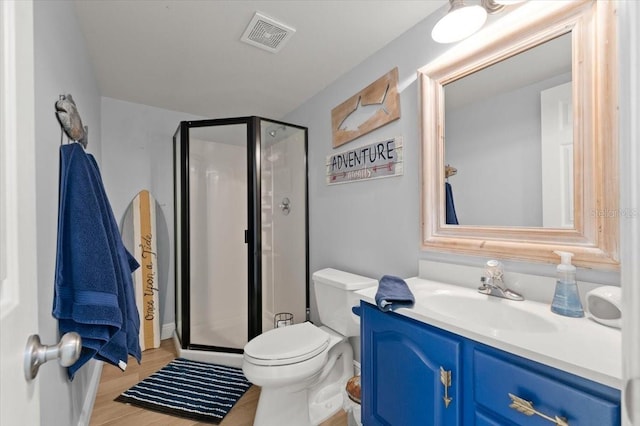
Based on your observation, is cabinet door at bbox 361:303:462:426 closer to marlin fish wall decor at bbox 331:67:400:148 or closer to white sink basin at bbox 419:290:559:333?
white sink basin at bbox 419:290:559:333

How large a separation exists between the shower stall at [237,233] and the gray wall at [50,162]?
997 millimetres

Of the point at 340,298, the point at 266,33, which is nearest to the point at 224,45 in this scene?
the point at 266,33

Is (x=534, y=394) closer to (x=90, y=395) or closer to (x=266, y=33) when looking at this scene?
(x=266, y=33)

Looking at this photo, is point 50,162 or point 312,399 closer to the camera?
point 50,162

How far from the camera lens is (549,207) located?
1079 mm

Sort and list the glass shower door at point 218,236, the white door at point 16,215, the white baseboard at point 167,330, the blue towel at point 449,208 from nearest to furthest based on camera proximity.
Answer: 1. the white door at point 16,215
2. the blue towel at point 449,208
3. the glass shower door at point 218,236
4. the white baseboard at point 167,330

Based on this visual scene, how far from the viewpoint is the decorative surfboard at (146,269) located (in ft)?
8.13

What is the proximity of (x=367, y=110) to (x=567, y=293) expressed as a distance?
1.42m

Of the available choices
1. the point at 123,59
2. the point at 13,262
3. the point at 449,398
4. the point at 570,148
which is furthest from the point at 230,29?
the point at 449,398

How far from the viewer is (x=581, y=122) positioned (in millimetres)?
982

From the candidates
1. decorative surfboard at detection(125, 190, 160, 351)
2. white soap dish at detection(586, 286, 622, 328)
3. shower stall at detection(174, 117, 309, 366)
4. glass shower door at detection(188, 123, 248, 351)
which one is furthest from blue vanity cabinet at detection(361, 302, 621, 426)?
decorative surfboard at detection(125, 190, 160, 351)

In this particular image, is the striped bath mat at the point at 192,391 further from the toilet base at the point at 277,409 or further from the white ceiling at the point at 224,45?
the white ceiling at the point at 224,45

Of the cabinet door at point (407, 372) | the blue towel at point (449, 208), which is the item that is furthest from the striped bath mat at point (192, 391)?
the blue towel at point (449, 208)

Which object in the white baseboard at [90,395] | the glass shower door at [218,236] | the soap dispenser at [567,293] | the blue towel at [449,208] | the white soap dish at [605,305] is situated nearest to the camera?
the white soap dish at [605,305]
